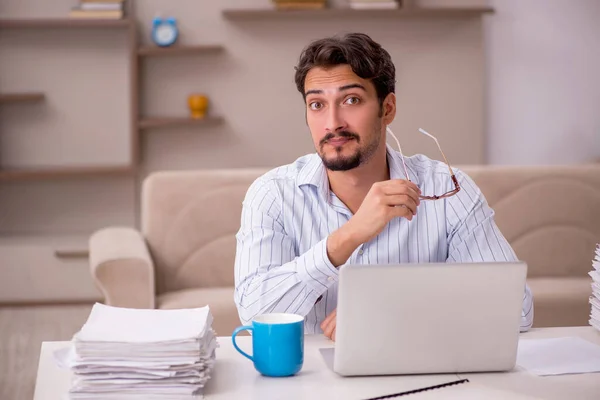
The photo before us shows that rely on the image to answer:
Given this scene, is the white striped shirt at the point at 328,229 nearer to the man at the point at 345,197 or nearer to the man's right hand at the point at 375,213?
the man at the point at 345,197

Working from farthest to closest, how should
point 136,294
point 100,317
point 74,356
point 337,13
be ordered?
point 337,13 < point 136,294 < point 100,317 < point 74,356

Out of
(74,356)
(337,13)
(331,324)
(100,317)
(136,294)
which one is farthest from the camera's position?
(337,13)

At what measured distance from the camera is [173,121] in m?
4.29

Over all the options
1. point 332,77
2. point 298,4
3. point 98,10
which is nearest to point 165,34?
point 98,10

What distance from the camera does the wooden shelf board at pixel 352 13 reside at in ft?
14.1

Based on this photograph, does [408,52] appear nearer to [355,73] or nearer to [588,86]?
[588,86]

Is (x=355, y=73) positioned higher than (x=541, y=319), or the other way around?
(x=355, y=73)

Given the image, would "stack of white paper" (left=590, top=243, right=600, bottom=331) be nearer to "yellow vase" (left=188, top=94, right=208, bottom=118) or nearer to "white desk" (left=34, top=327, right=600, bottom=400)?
"white desk" (left=34, top=327, right=600, bottom=400)

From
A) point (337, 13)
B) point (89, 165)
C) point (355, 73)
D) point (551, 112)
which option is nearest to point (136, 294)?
point (355, 73)

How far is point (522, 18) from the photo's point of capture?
4.55 meters

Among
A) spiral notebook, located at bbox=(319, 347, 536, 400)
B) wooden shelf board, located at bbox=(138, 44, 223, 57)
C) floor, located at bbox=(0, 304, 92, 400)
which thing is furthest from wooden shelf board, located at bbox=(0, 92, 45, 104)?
spiral notebook, located at bbox=(319, 347, 536, 400)

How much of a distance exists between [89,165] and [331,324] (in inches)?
126

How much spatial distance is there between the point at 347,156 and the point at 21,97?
114 inches

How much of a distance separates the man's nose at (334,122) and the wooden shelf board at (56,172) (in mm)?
2685
